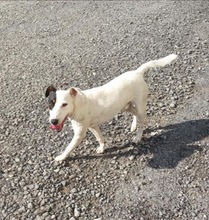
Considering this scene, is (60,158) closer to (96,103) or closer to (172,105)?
(96,103)

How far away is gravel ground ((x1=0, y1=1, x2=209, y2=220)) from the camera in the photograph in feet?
19.7

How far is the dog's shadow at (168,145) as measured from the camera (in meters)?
6.79

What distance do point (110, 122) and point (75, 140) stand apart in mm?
1462

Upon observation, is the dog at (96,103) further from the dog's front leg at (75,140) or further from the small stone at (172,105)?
the small stone at (172,105)

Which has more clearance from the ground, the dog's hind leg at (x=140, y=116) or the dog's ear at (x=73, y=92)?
the dog's ear at (x=73, y=92)

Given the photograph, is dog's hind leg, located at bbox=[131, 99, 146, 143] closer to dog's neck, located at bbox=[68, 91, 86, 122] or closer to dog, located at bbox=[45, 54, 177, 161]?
dog, located at bbox=[45, 54, 177, 161]

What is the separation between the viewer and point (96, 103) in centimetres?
622

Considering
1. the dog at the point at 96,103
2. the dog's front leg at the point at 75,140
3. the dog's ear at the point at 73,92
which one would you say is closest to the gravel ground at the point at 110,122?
the dog's front leg at the point at 75,140

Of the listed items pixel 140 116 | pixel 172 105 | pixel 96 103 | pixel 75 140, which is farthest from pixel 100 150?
pixel 172 105

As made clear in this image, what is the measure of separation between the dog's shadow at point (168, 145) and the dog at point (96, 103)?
1.09ft

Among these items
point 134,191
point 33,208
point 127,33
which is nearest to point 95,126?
point 134,191

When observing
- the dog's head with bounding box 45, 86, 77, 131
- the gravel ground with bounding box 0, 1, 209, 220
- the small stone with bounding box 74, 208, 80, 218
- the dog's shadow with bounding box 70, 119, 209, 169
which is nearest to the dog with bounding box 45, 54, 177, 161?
the dog's head with bounding box 45, 86, 77, 131

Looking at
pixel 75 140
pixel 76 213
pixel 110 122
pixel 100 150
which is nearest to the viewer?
pixel 76 213

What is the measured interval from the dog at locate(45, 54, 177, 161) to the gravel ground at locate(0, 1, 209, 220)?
543 mm
